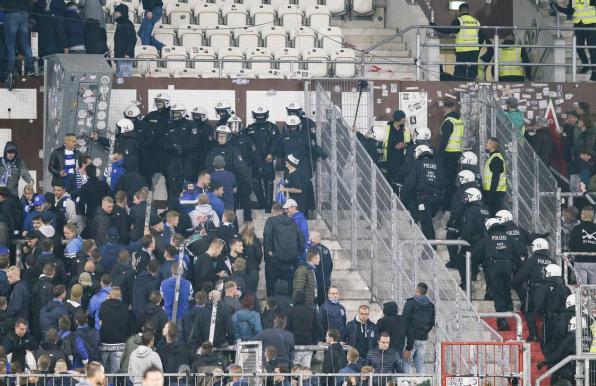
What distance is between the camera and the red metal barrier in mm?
24031

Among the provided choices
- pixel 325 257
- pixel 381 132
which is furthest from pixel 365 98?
pixel 325 257

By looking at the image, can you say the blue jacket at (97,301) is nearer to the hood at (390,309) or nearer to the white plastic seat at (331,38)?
the hood at (390,309)

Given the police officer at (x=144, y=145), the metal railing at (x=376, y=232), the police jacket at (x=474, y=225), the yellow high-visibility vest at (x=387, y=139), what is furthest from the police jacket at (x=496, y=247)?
the police officer at (x=144, y=145)

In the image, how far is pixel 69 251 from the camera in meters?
27.8

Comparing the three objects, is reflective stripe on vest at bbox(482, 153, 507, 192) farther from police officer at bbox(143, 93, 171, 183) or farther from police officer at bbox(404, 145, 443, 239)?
police officer at bbox(143, 93, 171, 183)

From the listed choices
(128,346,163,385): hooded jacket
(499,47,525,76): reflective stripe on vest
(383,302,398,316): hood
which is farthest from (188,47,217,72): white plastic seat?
(128,346,163,385): hooded jacket

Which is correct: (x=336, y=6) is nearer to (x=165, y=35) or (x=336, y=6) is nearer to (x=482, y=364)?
(x=165, y=35)

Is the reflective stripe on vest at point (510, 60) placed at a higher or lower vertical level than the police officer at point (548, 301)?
higher

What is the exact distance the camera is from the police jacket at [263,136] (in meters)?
30.8

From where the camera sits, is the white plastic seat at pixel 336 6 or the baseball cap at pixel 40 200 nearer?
the baseball cap at pixel 40 200

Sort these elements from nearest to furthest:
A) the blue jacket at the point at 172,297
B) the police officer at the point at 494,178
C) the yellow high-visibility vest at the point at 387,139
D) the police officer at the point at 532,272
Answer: the blue jacket at the point at 172,297 → the police officer at the point at 532,272 → the police officer at the point at 494,178 → the yellow high-visibility vest at the point at 387,139

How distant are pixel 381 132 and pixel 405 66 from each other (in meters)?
2.70

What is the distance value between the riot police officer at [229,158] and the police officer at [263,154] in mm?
410

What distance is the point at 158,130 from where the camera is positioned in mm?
30812
